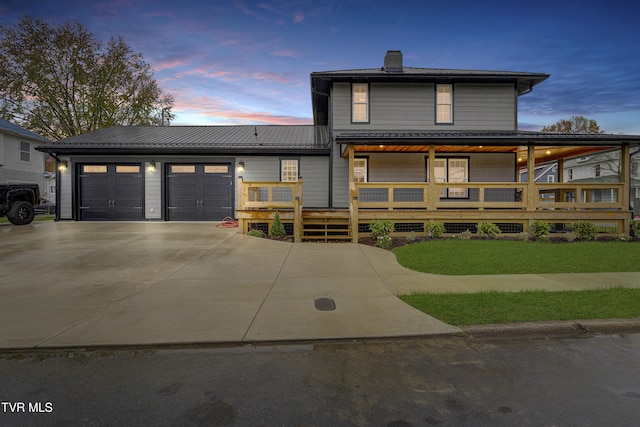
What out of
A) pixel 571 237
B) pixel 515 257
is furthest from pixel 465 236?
pixel 571 237

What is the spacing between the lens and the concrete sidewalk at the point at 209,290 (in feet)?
13.8

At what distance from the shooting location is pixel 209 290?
6.05 metres

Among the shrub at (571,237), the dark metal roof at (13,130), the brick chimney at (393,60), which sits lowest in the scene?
the shrub at (571,237)

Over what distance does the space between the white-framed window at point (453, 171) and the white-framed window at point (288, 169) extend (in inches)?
263

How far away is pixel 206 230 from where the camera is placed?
13.6 meters

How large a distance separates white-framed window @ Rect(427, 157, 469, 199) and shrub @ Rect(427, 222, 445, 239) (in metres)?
4.65

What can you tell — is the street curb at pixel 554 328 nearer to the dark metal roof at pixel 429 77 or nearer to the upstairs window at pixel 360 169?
the upstairs window at pixel 360 169

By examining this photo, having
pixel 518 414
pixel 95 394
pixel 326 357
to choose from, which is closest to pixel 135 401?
pixel 95 394

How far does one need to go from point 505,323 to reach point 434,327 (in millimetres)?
933

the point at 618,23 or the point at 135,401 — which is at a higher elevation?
the point at 618,23

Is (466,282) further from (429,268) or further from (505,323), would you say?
(505,323)

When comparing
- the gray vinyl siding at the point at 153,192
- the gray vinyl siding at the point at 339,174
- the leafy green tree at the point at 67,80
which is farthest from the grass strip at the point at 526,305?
the leafy green tree at the point at 67,80

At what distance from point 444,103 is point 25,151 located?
32.3 metres

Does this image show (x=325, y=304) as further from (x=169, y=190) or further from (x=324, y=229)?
(x=169, y=190)
